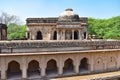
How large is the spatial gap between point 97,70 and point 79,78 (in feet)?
8.04

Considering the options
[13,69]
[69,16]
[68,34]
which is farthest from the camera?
[69,16]

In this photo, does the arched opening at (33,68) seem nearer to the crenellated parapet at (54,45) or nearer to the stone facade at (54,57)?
the stone facade at (54,57)

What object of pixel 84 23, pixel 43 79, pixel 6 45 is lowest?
pixel 43 79

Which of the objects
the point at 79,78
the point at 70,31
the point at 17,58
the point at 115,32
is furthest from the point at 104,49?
the point at 115,32

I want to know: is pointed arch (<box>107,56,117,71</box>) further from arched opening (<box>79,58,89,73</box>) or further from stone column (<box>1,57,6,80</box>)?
stone column (<box>1,57,6,80</box>)

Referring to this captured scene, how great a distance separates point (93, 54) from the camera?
1491 centimetres

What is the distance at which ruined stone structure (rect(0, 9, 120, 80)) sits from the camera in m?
12.6

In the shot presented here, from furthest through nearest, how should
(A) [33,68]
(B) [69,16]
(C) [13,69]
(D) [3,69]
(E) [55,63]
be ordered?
(B) [69,16]
(E) [55,63]
(A) [33,68]
(C) [13,69]
(D) [3,69]

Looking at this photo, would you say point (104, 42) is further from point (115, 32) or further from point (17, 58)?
point (115, 32)

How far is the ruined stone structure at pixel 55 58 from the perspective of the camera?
1258 centimetres

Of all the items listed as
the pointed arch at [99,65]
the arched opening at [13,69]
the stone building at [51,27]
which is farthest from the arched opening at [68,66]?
the stone building at [51,27]

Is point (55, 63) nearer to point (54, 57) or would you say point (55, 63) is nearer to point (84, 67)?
point (54, 57)

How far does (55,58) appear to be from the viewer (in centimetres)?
1362

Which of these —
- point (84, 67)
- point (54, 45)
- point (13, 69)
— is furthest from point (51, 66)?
point (13, 69)
